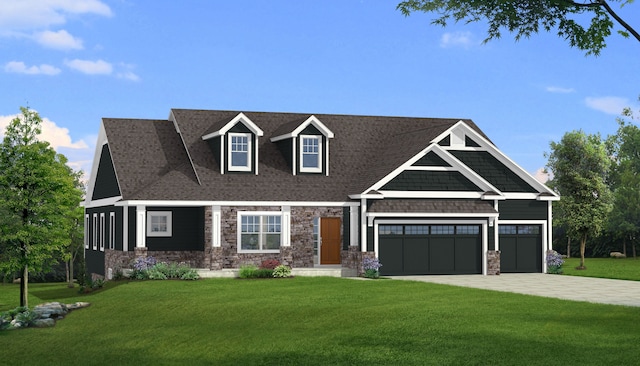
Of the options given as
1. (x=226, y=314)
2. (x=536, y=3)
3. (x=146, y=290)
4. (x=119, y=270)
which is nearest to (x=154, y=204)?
(x=119, y=270)

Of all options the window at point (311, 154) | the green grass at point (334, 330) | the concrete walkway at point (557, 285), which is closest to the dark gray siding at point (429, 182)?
the concrete walkway at point (557, 285)

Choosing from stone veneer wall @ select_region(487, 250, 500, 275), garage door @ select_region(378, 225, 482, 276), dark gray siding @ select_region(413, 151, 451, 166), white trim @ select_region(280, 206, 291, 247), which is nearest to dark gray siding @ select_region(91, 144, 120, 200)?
white trim @ select_region(280, 206, 291, 247)

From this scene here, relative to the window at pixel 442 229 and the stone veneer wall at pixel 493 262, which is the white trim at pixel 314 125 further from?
the stone veneer wall at pixel 493 262

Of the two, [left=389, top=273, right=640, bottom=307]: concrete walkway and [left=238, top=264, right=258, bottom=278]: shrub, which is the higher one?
[left=238, top=264, right=258, bottom=278]: shrub

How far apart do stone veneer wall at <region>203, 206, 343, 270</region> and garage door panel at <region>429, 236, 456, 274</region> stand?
13.7 ft

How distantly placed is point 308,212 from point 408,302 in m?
13.4

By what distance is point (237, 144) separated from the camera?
Result: 38562 millimetres

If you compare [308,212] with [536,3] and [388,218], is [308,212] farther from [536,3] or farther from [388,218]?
[536,3]

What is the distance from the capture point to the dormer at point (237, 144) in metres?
38.1

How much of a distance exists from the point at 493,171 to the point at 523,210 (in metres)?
2.17

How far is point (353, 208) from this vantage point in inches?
1476

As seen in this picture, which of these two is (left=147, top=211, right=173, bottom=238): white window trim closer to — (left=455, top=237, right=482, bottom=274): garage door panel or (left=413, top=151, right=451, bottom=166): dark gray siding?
(left=413, top=151, right=451, bottom=166): dark gray siding

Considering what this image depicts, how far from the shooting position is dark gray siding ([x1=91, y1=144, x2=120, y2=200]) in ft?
128

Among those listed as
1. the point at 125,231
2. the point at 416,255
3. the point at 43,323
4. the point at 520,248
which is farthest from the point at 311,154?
the point at 43,323
